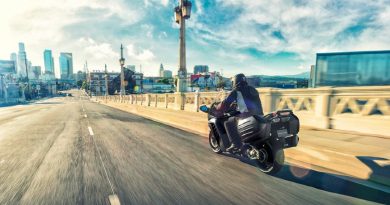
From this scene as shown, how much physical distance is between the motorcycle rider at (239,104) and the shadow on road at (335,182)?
1164mm

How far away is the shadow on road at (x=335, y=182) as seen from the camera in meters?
3.09

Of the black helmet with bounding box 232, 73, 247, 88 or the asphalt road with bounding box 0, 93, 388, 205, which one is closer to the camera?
the asphalt road with bounding box 0, 93, 388, 205

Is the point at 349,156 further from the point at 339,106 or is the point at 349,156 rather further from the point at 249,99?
the point at 339,106

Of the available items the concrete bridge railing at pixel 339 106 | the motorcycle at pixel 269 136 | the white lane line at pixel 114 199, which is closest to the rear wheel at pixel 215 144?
the motorcycle at pixel 269 136

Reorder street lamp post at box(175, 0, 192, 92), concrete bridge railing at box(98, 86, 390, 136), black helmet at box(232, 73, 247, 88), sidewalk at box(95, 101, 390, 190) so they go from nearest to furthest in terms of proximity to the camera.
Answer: sidewalk at box(95, 101, 390, 190)
black helmet at box(232, 73, 247, 88)
concrete bridge railing at box(98, 86, 390, 136)
street lamp post at box(175, 0, 192, 92)

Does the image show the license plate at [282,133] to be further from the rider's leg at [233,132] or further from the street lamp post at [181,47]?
the street lamp post at [181,47]

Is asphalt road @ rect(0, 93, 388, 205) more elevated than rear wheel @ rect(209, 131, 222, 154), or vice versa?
rear wheel @ rect(209, 131, 222, 154)

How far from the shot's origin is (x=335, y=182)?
11.7 ft

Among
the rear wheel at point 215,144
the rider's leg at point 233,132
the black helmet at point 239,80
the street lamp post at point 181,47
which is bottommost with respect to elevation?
the rear wheel at point 215,144

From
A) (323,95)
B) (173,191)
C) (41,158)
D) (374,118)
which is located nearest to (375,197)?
(173,191)

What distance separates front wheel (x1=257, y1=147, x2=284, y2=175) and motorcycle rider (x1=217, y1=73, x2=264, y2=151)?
0.61m

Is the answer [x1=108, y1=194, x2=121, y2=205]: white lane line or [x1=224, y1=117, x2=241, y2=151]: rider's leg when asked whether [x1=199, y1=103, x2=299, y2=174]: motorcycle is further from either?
[x1=108, y1=194, x2=121, y2=205]: white lane line

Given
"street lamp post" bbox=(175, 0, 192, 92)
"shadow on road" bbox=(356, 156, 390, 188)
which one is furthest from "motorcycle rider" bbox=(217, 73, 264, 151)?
"street lamp post" bbox=(175, 0, 192, 92)

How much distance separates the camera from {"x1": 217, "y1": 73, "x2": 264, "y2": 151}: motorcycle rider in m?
4.16
